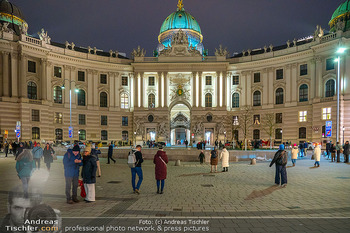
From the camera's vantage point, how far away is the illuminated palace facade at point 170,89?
4450cm

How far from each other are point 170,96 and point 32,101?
2930 cm

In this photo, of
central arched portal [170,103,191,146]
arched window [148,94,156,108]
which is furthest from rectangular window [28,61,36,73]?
central arched portal [170,103,191,146]

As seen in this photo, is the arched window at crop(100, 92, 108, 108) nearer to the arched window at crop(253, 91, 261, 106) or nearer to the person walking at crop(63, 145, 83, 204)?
the arched window at crop(253, 91, 261, 106)

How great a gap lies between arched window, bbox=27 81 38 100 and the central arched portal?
30.5 meters

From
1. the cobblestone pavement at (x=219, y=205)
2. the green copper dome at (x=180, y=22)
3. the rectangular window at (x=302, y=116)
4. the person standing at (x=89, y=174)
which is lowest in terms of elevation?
the cobblestone pavement at (x=219, y=205)

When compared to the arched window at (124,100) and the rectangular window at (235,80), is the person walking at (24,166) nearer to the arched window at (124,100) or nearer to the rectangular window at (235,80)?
the arched window at (124,100)

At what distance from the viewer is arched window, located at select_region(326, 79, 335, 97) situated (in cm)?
4425

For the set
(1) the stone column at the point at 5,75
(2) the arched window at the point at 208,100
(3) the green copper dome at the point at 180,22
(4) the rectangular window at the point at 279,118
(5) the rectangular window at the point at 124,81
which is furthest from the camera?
(3) the green copper dome at the point at 180,22

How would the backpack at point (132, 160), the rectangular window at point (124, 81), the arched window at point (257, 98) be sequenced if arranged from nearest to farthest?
the backpack at point (132, 160) < the arched window at point (257, 98) < the rectangular window at point (124, 81)

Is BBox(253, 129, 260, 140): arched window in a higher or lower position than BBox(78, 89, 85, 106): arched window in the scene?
lower

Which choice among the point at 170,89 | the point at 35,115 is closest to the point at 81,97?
the point at 35,115

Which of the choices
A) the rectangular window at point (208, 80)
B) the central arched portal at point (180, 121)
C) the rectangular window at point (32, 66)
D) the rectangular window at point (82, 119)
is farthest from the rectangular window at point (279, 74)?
the rectangular window at point (32, 66)

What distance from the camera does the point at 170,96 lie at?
189ft

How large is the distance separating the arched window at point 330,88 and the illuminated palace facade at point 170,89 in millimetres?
198
